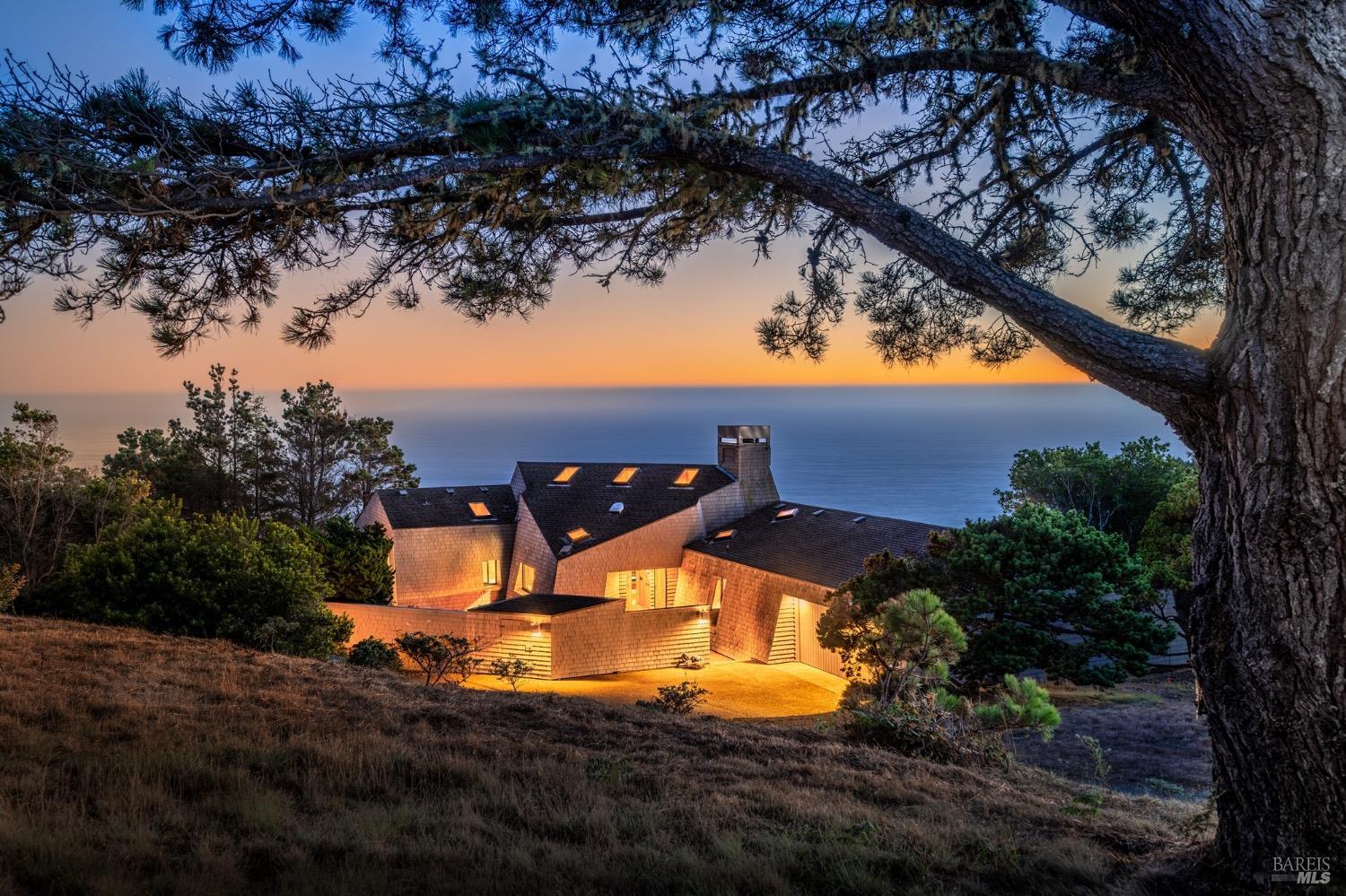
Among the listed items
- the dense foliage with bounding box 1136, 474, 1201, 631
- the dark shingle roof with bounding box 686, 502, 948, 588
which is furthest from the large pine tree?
the dense foliage with bounding box 1136, 474, 1201, 631

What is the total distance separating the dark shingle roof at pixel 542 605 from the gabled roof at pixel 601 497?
7.59 feet

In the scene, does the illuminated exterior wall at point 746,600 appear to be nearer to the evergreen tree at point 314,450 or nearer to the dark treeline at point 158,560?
the dark treeline at point 158,560

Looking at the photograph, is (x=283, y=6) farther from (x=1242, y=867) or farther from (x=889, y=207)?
(x=1242, y=867)

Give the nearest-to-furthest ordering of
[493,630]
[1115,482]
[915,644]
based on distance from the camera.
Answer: [915,644], [493,630], [1115,482]

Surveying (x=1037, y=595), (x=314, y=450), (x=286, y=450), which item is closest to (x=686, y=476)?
(x=1037, y=595)

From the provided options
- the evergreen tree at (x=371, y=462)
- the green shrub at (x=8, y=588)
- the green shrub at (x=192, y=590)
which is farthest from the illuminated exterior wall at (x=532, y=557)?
the green shrub at (x=8, y=588)

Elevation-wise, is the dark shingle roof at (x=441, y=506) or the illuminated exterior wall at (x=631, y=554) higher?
the dark shingle roof at (x=441, y=506)

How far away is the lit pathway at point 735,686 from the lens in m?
15.2

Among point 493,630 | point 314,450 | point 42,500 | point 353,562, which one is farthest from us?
point 314,450

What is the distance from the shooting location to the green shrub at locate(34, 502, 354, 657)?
40.0 ft

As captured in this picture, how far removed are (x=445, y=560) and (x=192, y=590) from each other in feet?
39.5

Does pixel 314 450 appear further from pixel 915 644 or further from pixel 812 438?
pixel 812 438

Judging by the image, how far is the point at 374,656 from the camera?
626 inches

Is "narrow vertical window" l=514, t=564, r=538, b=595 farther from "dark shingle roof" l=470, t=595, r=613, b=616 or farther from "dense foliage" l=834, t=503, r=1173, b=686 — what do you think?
"dense foliage" l=834, t=503, r=1173, b=686
